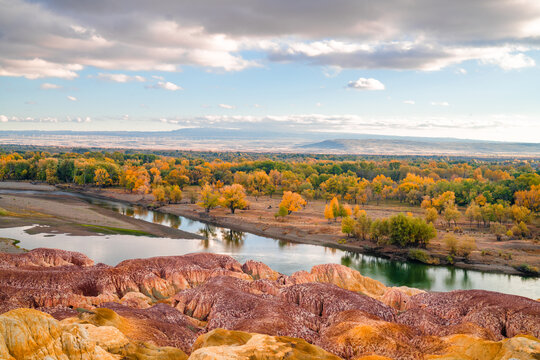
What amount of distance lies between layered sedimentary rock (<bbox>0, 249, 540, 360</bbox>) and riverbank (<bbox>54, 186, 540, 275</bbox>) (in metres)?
28.3

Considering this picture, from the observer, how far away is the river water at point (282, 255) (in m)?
54.5

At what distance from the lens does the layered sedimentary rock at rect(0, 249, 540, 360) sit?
16.9m

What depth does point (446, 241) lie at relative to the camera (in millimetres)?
66250

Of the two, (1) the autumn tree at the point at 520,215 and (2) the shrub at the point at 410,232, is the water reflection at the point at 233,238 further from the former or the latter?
(1) the autumn tree at the point at 520,215

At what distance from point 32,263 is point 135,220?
45.7 metres

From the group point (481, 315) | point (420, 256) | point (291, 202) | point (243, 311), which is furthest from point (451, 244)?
point (243, 311)

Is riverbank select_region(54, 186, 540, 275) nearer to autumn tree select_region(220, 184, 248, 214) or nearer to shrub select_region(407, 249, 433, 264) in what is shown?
shrub select_region(407, 249, 433, 264)

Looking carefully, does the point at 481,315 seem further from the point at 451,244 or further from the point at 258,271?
the point at 451,244

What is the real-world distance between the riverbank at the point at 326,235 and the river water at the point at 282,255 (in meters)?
2.35

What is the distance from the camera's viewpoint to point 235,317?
1061 inches

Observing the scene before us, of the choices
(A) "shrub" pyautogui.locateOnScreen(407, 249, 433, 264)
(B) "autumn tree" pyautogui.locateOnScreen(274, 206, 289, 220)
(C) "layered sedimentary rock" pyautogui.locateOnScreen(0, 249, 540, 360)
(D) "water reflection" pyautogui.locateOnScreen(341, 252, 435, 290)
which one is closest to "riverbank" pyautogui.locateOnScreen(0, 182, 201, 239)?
(B) "autumn tree" pyautogui.locateOnScreen(274, 206, 289, 220)

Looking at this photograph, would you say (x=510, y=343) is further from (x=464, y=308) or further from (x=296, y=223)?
(x=296, y=223)

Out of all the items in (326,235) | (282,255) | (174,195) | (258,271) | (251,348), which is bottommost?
(282,255)

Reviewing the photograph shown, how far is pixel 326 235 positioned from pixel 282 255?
54.7 ft
